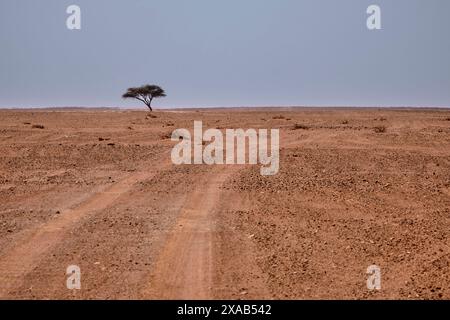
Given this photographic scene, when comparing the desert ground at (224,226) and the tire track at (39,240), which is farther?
the tire track at (39,240)

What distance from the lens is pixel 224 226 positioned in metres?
8.48

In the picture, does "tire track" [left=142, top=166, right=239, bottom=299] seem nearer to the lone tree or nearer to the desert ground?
the desert ground

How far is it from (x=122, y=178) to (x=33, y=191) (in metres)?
2.39

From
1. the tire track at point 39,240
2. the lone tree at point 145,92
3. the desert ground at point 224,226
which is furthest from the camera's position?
the lone tree at point 145,92

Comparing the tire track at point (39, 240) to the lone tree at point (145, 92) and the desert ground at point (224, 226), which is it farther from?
the lone tree at point (145, 92)

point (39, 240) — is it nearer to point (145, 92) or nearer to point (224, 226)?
point (224, 226)

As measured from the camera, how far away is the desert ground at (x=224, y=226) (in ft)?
19.5

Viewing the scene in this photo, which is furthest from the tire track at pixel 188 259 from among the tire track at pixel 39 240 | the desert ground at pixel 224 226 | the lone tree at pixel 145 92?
the lone tree at pixel 145 92

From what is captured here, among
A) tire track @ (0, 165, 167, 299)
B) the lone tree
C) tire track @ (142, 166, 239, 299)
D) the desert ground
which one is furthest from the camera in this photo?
the lone tree

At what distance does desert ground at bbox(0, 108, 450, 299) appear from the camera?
595 cm

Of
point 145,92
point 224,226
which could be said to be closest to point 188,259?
point 224,226

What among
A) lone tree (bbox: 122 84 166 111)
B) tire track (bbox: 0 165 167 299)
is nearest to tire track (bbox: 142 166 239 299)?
tire track (bbox: 0 165 167 299)

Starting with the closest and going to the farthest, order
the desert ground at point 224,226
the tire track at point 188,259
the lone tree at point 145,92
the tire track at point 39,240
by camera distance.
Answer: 1. the tire track at point 188,259
2. the desert ground at point 224,226
3. the tire track at point 39,240
4. the lone tree at point 145,92
